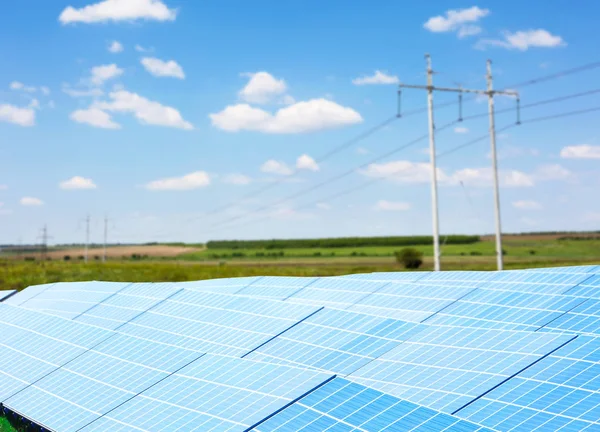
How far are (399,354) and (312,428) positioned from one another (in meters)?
7.67

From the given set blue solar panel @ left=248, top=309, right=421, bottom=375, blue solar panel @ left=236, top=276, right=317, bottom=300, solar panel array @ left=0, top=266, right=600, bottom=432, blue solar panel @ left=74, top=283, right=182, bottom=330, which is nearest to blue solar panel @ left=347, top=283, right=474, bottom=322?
solar panel array @ left=0, top=266, right=600, bottom=432

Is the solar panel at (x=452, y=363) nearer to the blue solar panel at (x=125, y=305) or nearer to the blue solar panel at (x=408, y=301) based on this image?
the blue solar panel at (x=408, y=301)

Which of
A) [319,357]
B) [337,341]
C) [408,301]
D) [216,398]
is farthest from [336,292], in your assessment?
[216,398]

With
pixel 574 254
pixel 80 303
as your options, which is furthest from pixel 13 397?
pixel 574 254

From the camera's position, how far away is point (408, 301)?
3164 centimetres

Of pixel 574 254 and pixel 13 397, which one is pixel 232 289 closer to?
pixel 13 397

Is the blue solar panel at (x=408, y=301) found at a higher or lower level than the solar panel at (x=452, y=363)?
higher

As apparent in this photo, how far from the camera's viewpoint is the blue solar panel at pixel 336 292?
34.2m

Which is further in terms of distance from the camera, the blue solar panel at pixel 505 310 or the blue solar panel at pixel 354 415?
the blue solar panel at pixel 505 310

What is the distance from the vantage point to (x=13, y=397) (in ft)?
85.8

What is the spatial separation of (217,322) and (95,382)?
6665 millimetres

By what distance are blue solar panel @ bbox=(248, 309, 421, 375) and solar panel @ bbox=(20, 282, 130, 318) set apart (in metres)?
14.0

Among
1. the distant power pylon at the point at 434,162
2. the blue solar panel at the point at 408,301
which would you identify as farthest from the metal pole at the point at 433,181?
the blue solar panel at the point at 408,301

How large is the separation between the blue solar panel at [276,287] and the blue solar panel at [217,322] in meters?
3.93
